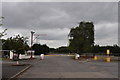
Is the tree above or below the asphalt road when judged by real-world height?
above

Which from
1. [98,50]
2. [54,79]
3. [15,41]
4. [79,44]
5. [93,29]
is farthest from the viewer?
[98,50]

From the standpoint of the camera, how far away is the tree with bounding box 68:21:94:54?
74812mm

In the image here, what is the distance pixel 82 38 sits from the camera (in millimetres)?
75750

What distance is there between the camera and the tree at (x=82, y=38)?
74812 mm

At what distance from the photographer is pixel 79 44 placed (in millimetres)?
74438

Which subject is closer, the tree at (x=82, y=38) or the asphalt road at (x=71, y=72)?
the asphalt road at (x=71, y=72)

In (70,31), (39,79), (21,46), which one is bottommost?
(39,79)

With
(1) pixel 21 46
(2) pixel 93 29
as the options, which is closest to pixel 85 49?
(2) pixel 93 29

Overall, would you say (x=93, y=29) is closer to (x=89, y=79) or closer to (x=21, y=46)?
(x=21, y=46)

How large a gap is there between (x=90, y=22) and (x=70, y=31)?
8053mm

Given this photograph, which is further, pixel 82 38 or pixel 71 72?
pixel 82 38

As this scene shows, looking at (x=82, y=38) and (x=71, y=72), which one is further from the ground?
(x=82, y=38)

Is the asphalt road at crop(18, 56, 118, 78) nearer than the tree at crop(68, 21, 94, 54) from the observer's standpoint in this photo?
Yes

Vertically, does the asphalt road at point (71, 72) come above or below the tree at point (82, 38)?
below
